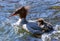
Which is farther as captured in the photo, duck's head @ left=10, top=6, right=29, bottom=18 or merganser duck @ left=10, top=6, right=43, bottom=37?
duck's head @ left=10, top=6, right=29, bottom=18

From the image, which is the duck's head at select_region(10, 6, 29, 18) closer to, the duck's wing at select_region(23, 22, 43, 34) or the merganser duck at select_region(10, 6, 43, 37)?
the merganser duck at select_region(10, 6, 43, 37)

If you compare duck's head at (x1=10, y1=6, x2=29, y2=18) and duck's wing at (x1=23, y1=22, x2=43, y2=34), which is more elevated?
duck's head at (x1=10, y1=6, x2=29, y2=18)

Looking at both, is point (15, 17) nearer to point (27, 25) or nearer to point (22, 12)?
point (22, 12)

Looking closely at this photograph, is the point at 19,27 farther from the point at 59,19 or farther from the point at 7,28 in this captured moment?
the point at 59,19

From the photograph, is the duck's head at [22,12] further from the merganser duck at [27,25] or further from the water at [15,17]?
the water at [15,17]

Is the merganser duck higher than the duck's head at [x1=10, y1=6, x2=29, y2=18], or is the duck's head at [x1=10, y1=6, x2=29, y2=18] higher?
the duck's head at [x1=10, y1=6, x2=29, y2=18]

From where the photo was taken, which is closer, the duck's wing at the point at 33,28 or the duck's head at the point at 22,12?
the duck's wing at the point at 33,28

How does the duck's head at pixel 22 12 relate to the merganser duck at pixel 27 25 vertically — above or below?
above

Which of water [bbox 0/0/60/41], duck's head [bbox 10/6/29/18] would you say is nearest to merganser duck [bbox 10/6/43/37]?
duck's head [bbox 10/6/29/18]

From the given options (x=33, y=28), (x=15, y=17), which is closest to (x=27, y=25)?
(x=33, y=28)

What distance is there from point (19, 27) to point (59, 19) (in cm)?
153

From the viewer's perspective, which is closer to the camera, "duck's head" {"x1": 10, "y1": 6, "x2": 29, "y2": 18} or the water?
the water

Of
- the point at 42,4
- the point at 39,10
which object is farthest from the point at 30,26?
the point at 42,4

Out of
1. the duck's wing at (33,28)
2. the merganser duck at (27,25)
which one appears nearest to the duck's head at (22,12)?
the merganser duck at (27,25)
